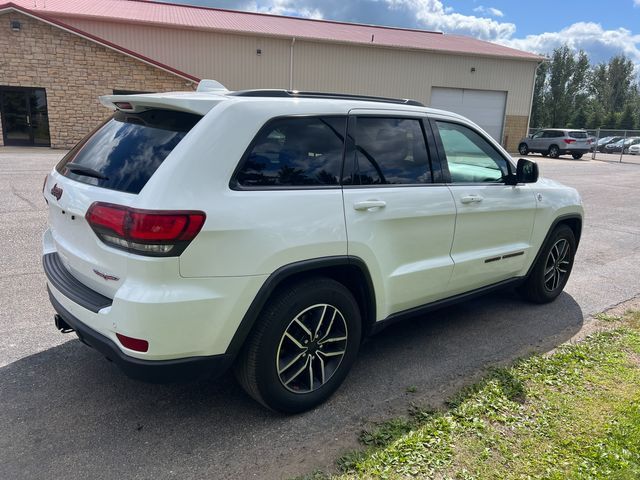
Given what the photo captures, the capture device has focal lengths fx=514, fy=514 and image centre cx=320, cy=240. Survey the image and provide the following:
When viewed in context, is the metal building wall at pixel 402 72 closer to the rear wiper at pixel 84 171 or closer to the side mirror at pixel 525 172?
the side mirror at pixel 525 172

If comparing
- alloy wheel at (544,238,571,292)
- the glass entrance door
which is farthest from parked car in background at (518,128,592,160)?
alloy wheel at (544,238,571,292)

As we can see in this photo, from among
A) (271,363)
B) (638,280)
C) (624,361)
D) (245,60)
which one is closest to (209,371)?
(271,363)

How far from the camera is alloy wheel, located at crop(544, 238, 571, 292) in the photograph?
5.00 meters

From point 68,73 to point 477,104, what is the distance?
2256cm

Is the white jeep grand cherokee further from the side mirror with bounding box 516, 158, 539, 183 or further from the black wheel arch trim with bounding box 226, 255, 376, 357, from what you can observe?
the side mirror with bounding box 516, 158, 539, 183

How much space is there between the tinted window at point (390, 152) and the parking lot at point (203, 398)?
4.53 ft

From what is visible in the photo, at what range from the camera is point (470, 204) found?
3.86 meters

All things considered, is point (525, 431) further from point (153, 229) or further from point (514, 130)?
point (514, 130)

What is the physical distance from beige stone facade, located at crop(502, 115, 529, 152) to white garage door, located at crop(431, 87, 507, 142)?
44 cm

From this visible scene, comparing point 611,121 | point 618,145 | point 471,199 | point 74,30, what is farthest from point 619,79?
point 471,199

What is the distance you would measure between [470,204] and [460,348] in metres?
1.15

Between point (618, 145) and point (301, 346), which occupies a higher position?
point (618, 145)

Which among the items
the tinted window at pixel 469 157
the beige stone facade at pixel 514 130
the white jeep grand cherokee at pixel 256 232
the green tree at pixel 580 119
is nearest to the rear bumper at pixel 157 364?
the white jeep grand cherokee at pixel 256 232

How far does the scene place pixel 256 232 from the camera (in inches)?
104
